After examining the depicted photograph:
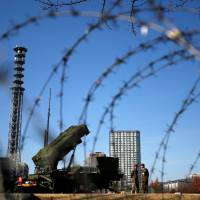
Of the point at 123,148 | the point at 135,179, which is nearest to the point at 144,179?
the point at 135,179

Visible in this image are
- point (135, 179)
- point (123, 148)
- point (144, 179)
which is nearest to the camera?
point (123, 148)

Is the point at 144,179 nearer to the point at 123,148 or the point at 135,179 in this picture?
the point at 135,179

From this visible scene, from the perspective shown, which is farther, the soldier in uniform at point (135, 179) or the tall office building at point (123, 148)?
the soldier in uniform at point (135, 179)

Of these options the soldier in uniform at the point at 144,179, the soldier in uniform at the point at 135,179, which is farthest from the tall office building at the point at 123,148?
the soldier in uniform at the point at 144,179

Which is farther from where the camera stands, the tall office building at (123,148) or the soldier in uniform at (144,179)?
the soldier in uniform at (144,179)

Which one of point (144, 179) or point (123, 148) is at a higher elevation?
point (123, 148)

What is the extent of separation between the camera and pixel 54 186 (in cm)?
1708

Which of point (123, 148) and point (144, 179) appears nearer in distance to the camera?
point (123, 148)

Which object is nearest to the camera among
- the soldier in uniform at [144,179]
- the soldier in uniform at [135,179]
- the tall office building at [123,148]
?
the tall office building at [123,148]

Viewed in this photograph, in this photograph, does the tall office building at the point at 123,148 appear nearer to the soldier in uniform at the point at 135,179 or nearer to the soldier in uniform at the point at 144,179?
the soldier in uniform at the point at 135,179

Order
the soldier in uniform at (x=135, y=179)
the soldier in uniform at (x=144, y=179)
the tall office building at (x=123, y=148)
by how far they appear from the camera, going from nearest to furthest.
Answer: the tall office building at (x=123, y=148) < the soldier in uniform at (x=144, y=179) < the soldier in uniform at (x=135, y=179)

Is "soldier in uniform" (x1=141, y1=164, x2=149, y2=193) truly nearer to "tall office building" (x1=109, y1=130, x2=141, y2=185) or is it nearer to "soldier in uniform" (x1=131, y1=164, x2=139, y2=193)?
"soldier in uniform" (x1=131, y1=164, x2=139, y2=193)

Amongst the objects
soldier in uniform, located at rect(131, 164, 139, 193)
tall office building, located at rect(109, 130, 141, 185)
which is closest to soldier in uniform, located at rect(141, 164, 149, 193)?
soldier in uniform, located at rect(131, 164, 139, 193)

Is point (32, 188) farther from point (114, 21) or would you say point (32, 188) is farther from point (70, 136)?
point (114, 21)
